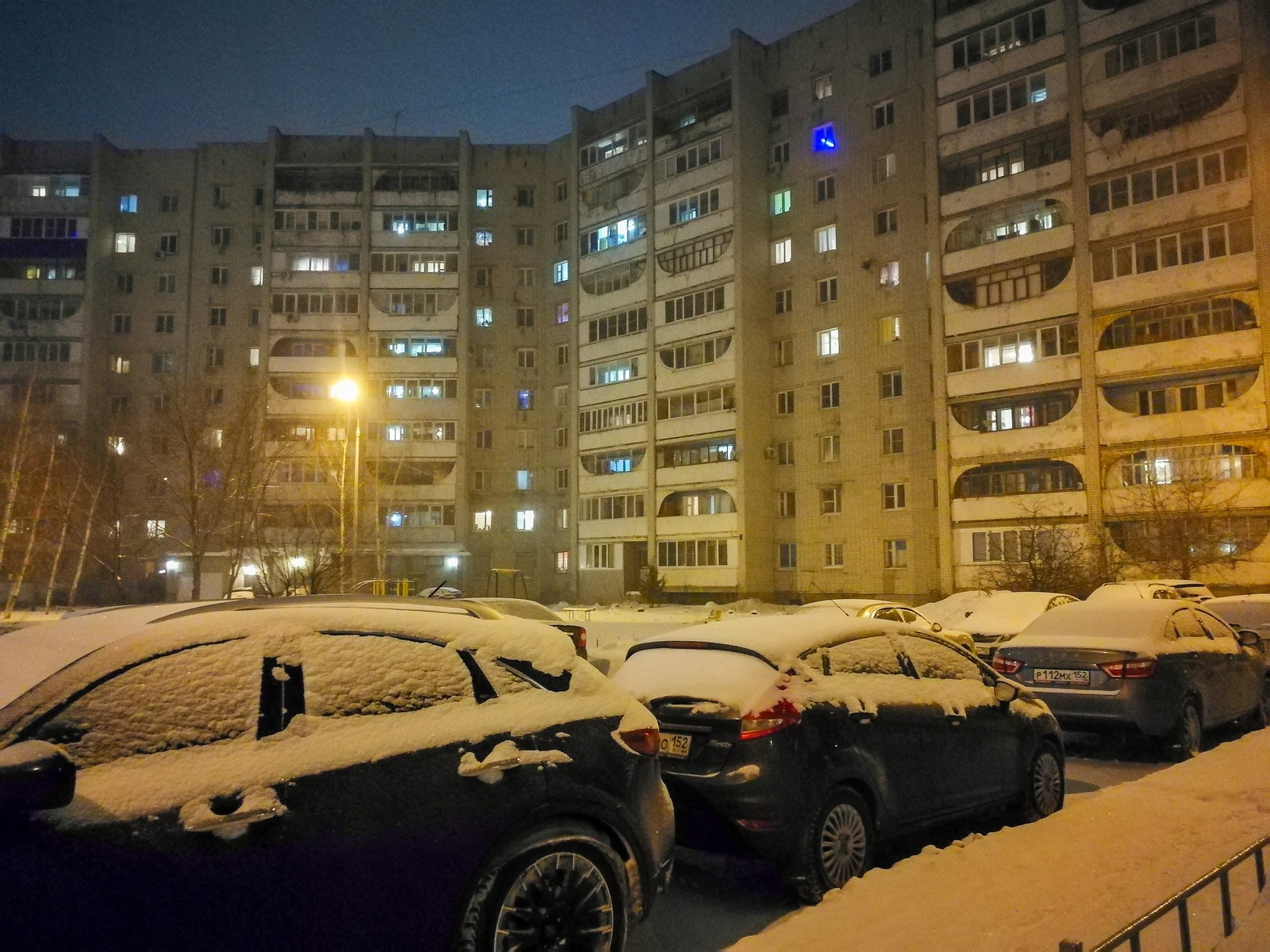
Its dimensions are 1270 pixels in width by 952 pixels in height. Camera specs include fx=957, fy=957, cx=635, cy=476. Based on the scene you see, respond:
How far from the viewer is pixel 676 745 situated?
5.75m

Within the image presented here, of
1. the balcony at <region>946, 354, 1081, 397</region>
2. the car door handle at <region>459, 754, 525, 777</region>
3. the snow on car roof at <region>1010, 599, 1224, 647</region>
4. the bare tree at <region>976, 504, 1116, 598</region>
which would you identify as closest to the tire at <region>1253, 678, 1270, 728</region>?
the snow on car roof at <region>1010, 599, 1224, 647</region>

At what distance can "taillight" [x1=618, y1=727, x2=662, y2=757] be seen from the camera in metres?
4.45

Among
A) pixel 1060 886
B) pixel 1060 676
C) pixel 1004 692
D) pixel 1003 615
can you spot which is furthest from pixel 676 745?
pixel 1003 615

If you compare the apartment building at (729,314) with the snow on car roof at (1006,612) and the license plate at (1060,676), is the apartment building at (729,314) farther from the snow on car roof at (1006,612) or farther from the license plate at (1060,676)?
the license plate at (1060,676)

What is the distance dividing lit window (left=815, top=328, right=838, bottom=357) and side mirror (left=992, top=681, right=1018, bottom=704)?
130 feet

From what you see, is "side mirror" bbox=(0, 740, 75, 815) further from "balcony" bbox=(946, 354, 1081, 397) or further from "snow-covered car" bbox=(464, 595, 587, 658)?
"balcony" bbox=(946, 354, 1081, 397)

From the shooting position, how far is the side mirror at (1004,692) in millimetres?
7133

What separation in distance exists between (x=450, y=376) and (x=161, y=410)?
16702 millimetres

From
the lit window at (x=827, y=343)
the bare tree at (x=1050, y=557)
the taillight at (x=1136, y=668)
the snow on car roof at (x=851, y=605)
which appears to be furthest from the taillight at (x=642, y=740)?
the lit window at (x=827, y=343)

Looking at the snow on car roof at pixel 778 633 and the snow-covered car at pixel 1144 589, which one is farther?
the snow-covered car at pixel 1144 589

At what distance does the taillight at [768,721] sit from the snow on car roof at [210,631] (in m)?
1.38

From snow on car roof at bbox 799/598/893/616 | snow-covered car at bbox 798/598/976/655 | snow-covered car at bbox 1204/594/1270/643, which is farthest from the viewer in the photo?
snow on car roof at bbox 799/598/893/616

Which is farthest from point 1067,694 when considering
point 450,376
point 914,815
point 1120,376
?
point 450,376

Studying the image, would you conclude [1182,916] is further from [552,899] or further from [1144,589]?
[1144,589]
